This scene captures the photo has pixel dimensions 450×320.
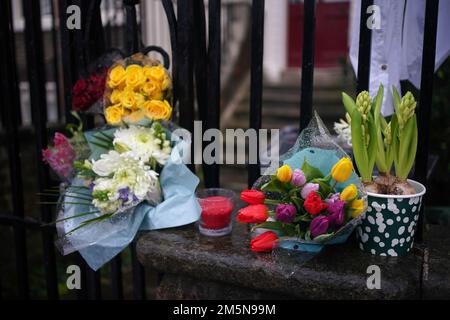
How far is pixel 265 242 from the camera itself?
1509 millimetres

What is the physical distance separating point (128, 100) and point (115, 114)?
0.24 feet

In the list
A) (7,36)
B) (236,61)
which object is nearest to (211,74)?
(7,36)

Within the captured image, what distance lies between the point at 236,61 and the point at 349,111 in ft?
20.2

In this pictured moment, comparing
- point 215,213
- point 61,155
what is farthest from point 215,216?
point 61,155

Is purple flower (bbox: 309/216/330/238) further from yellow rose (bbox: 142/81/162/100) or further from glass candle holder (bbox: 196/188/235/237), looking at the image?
yellow rose (bbox: 142/81/162/100)

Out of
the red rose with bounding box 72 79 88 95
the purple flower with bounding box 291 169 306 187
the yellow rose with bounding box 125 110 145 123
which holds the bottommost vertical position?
the purple flower with bounding box 291 169 306 187

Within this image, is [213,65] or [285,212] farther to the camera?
[213,65]

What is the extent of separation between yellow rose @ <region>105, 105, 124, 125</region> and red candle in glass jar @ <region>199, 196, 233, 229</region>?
15.9 inches

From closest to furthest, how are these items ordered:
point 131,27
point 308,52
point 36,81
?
1. point 308,52
2. point 131,27
3. point 36,81

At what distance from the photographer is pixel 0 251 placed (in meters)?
3.86

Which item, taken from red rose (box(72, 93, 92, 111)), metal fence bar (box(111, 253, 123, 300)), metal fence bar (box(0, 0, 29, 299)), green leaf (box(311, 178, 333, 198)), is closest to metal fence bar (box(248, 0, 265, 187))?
green leaf (box(311, 178, 333, 198))

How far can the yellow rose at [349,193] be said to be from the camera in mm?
1389

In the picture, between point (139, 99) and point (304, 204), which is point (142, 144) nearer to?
point (139, 99)

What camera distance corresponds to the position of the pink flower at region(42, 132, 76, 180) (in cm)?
186
